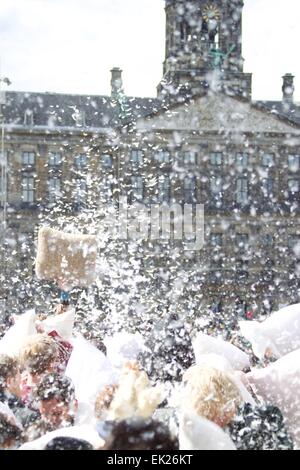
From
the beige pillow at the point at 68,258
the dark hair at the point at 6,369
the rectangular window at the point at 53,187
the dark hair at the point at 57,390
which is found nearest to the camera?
the dark hair at the point at 57,390

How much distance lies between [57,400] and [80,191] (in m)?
46.2

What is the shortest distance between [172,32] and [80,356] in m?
46.1

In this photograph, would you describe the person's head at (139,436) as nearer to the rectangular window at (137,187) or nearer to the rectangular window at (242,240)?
the rectangular window at (137,187)

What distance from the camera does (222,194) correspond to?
50188 millimetres

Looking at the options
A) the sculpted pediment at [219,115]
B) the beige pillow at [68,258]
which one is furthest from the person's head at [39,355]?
the sculpted pediment at [219,115]

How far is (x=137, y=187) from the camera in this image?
49.2m

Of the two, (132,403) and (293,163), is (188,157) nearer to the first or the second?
(293,163)

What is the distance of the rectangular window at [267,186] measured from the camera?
166 ft

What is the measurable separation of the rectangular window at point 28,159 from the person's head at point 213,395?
46309 millimetres

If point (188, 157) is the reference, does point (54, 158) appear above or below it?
below

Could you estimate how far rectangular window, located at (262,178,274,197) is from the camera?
166 ft

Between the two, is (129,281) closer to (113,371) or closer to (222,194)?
(222,194)

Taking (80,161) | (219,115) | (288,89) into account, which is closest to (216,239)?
(219,115)
